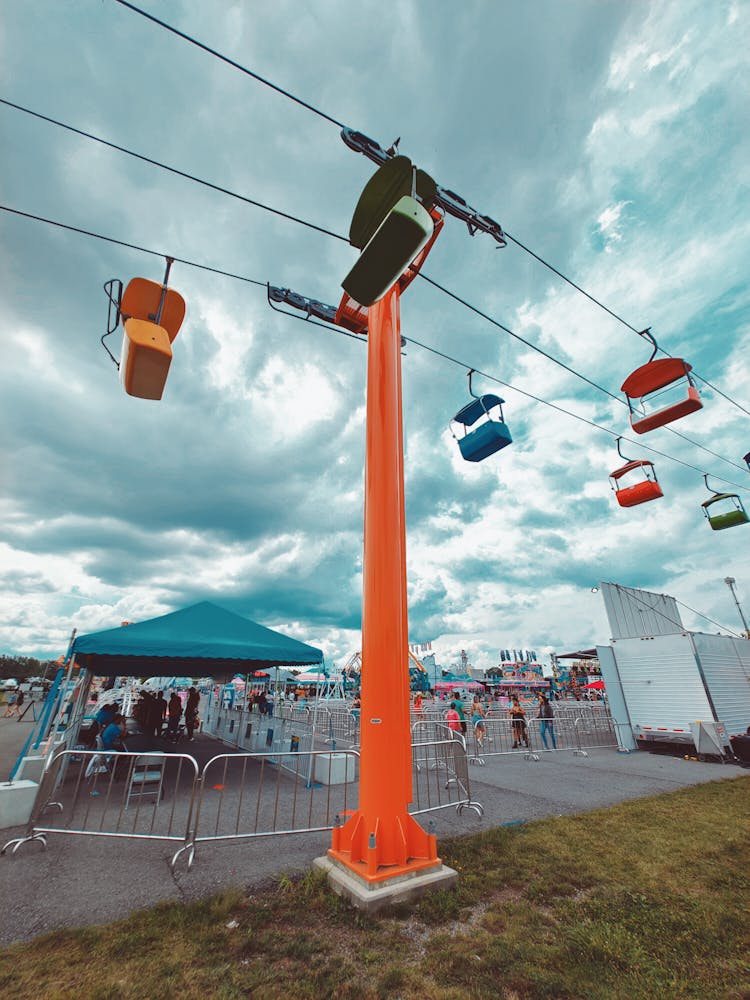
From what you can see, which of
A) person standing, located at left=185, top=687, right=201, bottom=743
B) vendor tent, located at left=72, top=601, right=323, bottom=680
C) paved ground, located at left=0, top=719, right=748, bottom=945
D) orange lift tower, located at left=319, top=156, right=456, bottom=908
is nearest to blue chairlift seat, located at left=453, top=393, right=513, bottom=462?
orange lift tower, located at left=319, top=156, right=456, bottom=908

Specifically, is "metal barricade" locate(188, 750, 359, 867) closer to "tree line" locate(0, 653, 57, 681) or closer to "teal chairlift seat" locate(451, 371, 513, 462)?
"teal chairlift seat" locate(451, 371, 513, 462)

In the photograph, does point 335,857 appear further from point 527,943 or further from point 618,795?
point 618,795

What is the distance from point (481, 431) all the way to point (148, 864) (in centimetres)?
643

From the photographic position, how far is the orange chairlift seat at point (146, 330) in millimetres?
3328

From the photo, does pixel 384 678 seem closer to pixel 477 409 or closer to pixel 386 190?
pixel 477 409

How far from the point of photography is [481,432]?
5.73m

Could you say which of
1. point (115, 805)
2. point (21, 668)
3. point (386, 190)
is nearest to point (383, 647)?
point (386, 190)

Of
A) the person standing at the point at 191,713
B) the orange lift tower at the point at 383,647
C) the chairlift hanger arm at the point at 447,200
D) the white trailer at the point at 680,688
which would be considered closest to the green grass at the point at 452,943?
the orange lift tower at the point at 383,647

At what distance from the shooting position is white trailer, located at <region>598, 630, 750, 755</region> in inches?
501

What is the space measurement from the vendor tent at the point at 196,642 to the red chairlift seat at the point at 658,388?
834cm

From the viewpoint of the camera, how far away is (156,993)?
103 inches

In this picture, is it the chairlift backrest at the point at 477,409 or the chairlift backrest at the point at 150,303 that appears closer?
the chairlift backrest at the point at 150,303

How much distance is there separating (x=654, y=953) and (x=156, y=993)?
3461mm

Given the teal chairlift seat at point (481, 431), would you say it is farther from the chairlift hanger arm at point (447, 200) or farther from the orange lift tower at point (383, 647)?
the chairlift hanger arm at point (447, 200)
